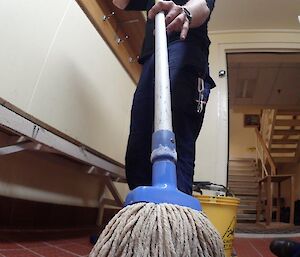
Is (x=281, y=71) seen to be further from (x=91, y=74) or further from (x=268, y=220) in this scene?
(x=91, y=74)

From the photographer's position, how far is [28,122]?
29.7 inches

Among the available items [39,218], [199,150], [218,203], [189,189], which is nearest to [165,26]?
[189,189]

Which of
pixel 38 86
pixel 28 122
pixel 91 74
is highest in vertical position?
pixel 91 74

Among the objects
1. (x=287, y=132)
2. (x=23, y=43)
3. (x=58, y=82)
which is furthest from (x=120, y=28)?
(x=287, y=132)

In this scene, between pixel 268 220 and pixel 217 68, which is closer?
pixel 217 68

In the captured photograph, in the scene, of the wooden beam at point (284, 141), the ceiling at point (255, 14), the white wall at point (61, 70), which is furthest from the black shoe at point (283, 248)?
the wooden beam at point (284, 141)

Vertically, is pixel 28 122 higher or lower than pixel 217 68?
lower

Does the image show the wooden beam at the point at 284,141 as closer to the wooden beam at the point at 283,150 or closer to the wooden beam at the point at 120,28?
the wooden beam at the point at 283,150

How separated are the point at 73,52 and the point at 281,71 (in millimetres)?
3033

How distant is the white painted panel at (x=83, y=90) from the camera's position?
110 centimetres

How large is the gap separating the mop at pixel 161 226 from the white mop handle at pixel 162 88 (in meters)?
0.05

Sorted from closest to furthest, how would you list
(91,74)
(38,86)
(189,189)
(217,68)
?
1. (189,189)
2. (38,86)
3. (91,74)
4. (217,68)

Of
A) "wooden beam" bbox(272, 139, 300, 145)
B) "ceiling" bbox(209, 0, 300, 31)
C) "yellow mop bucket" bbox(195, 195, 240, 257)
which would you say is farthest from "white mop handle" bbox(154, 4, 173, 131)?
"wooden beam" bbox(272, 139, 300, 145)

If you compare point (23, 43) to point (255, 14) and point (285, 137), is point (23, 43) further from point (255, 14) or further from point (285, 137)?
point (285, 137)
